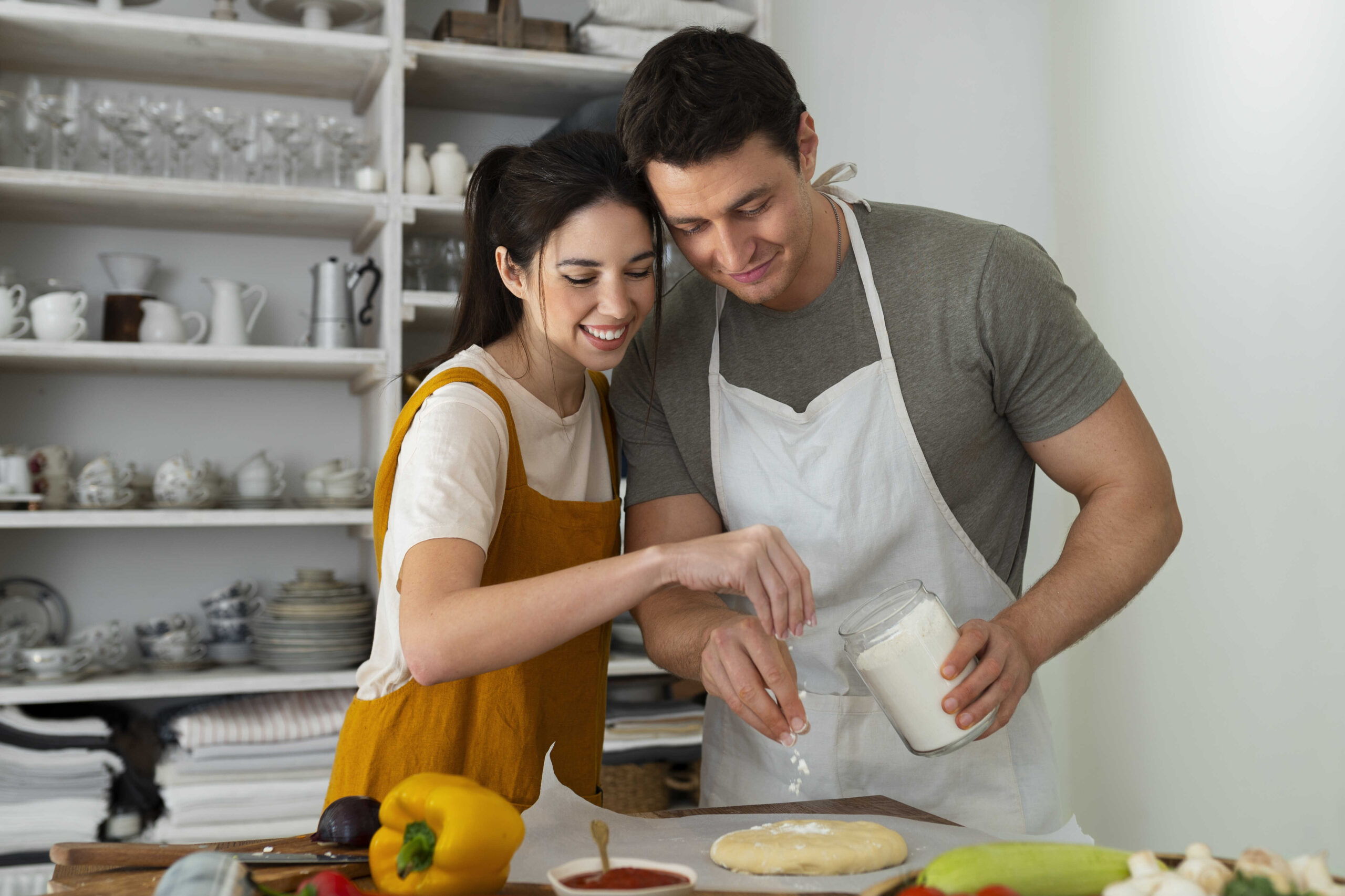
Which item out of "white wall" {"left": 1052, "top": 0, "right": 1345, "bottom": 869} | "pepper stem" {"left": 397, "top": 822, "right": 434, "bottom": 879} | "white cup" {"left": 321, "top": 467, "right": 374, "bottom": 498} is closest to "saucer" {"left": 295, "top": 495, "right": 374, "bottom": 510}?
"white cup" {"left": 321, "top": 467, "right": 374, "bottom": 498}

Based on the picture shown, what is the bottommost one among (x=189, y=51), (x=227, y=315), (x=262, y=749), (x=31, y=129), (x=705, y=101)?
(x=262, y=749)

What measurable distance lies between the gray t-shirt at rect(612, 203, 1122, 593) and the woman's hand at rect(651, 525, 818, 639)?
45 cm

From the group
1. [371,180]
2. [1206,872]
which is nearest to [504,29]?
[371,180]

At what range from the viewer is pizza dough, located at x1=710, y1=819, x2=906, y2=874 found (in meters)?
1.05

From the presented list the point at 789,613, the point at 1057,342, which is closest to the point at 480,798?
the point at 789,613

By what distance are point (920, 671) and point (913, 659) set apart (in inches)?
0.7

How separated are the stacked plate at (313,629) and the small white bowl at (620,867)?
169 centimetres

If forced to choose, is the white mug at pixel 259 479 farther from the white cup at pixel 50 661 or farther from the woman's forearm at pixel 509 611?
the woman's forearm at pixel 509 611

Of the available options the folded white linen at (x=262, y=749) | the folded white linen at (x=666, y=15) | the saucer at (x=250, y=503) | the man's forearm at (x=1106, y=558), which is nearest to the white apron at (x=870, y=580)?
the man's forearm at (x=1106, y=558)

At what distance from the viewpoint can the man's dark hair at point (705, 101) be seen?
134 centimetres

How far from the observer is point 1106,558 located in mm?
1435

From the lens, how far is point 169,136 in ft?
8.40

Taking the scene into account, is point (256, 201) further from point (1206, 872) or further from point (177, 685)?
point (1206, 872)

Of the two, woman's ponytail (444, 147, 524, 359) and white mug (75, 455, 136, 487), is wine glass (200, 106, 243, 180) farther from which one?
woman's ponytail (444, 147, 524, 359)
